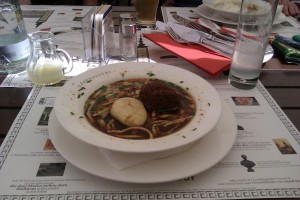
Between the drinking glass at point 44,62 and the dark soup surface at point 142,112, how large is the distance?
0.22 meters

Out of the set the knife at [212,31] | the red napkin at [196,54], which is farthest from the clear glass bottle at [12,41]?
the knife at [212,31]

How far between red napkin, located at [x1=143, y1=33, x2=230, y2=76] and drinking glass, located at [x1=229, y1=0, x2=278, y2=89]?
Result: 61 millimetres

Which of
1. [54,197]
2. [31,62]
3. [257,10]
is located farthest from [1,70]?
[257,10]

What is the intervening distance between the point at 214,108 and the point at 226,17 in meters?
0.81

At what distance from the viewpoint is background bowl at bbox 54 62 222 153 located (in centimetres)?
57

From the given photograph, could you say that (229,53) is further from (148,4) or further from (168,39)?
(148,4)

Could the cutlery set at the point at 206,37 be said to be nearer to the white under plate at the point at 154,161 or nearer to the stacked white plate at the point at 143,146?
the stacked white plate at the point at 143,146

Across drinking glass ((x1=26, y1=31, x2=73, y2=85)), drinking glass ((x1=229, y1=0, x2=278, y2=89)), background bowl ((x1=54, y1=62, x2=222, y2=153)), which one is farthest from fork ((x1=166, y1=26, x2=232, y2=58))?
drinking glass ((x1=26, y1=31, x2=73, y2=85))

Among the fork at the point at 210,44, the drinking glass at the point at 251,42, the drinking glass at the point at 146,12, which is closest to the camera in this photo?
the drinking glass at the point at 251,42

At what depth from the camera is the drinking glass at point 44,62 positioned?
→ 36.4 inches

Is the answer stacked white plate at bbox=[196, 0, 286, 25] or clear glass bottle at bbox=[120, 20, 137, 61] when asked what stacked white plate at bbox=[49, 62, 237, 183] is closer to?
clear glass bottle at bbox=[120, 20, 137, 61]

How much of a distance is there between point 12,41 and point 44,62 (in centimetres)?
13

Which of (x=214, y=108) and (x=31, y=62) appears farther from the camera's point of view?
(x=31, y=62)

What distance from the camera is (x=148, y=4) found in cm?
134
